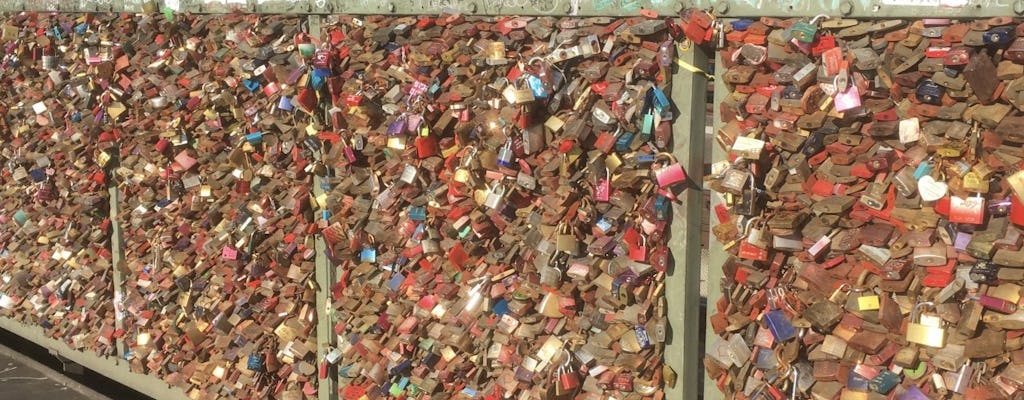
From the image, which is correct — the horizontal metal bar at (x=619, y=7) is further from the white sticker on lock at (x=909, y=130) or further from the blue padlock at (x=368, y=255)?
the blue padlock at (x=368, y=255)

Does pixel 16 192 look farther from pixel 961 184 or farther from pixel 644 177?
pixel 961 184

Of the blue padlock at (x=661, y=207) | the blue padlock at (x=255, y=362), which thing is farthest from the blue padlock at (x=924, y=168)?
the blue padlock at (x=255, y=362)

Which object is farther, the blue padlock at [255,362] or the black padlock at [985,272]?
the blue padlock at [255,362]

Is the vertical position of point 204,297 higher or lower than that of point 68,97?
lower

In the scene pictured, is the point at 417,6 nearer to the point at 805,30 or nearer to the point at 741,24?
the point at 741,24

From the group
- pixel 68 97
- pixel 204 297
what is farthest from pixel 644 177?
pixel 68 97

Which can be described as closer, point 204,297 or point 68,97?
point 204,297
